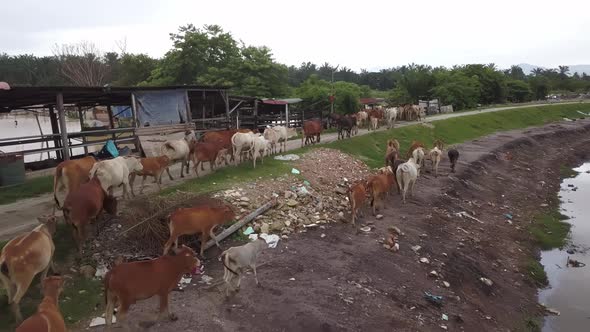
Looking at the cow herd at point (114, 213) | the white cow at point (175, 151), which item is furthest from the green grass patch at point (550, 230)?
the white cow at point (175, 151)

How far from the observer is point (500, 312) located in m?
9.86

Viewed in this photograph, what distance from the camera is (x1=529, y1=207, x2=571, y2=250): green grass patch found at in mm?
14655

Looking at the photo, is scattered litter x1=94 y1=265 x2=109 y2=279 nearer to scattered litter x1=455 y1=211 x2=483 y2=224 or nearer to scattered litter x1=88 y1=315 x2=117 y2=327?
scattered litter x1=88 y1=315 x2=117 y2=327

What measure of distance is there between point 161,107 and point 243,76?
52.3ft

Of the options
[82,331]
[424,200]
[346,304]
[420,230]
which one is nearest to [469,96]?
[424,200]

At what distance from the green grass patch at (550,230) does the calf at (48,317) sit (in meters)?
14.1

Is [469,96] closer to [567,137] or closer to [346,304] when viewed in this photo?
[567,137]

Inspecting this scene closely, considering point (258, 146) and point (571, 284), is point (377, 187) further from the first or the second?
point (571, 284)

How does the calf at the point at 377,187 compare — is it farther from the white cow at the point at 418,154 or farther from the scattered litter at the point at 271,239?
the white cow at the point at 418,154

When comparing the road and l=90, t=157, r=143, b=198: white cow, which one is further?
l=90, t=157, r=143, b=198: white cow

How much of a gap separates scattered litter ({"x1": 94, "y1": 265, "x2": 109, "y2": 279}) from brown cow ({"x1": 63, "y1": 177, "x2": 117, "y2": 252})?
56cm

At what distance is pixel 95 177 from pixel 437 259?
8.34m

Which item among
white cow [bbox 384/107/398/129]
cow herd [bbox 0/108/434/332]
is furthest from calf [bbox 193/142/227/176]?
white cow [bbox 384/107/398/129]

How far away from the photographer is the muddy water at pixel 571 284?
404 inches
